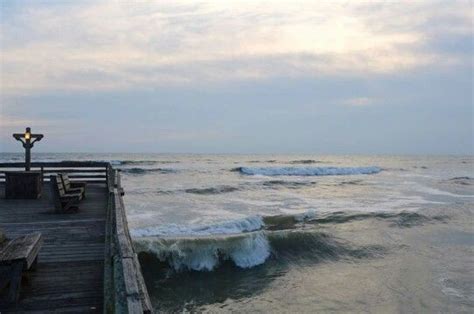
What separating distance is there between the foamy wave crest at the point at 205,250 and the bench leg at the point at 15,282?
9.15m

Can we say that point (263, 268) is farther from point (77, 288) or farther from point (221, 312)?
point (77, 288)

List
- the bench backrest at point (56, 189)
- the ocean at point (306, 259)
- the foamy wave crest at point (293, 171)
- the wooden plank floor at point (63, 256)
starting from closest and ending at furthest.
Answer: the wooden plank floor at point (63, 256) < the bench backrest at point (56, 189) < the ocean at point (306, 259) < the foamy wave crest at point (293, 171)

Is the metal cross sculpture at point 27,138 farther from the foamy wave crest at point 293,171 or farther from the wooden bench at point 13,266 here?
the foamy wave crest at point 293,171

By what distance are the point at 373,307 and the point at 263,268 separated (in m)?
4.56

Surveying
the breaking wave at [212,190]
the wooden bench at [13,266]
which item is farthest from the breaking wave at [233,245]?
the breaking wave at [212,190]

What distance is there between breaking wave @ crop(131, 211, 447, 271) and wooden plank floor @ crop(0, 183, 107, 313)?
3.53 metres

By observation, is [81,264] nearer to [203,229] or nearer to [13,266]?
[13,266]

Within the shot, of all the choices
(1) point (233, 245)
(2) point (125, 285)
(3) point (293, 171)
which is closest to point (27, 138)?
(1) point (233, 245)

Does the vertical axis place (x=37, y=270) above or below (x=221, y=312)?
above

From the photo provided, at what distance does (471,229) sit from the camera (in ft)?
66.2

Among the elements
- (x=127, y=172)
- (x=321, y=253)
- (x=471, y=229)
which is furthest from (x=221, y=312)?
(x=127, y=172)

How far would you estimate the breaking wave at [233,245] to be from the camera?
14336mm

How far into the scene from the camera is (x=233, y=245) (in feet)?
50.4

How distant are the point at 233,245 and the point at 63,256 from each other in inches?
358
